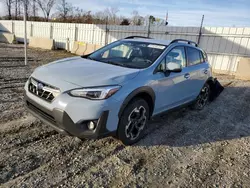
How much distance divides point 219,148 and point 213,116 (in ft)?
5.33

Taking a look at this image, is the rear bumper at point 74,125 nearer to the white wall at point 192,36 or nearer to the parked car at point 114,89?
the parked car at point 114,89

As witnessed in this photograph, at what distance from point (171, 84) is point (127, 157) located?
59.1 inches

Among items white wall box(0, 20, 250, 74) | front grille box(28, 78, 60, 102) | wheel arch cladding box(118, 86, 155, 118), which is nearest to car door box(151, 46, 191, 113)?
wheel arch cladding box(118, 86, 155, 118)

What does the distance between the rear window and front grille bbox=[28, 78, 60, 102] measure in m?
2.90

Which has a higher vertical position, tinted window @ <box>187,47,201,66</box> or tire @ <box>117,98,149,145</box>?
tinted window @ <box>187,47,201,66</box>

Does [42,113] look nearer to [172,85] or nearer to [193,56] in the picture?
[172,85]

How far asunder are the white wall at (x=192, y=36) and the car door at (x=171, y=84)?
7.51 meters

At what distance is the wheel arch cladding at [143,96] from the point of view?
276cm

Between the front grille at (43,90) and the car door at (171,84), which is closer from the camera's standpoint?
the front grille at (43,90)

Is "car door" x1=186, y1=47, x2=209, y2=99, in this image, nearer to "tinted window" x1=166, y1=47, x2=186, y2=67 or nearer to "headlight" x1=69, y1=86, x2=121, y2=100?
"tinted window" x1=166, y1=47, x2=186, y2=67

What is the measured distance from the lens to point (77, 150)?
9.68ft

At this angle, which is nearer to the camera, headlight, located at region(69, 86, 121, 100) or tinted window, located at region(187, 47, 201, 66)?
headlight, located at region(69, 86, 121, 100)

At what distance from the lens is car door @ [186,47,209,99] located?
4354 mm

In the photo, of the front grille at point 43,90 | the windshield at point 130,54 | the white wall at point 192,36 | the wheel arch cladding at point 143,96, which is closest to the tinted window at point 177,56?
the windshield at point 130,54
